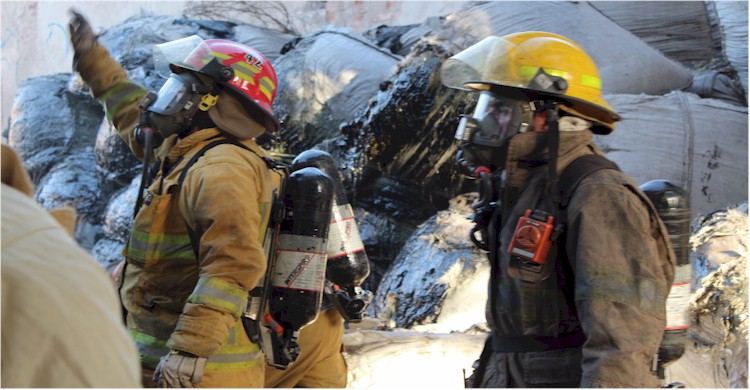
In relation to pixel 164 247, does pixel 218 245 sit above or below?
above

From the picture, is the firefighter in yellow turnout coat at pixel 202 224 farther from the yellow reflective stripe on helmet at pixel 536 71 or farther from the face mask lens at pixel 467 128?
the yellow reflective stripe on helmet at pixel 536 71

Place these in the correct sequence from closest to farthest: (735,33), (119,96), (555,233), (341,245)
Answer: (555,233) < (341,245) < (119,96) < (735,33)

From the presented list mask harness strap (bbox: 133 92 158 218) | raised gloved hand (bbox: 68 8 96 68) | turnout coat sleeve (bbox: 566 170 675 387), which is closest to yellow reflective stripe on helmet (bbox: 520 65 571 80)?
turnout coat sleeve (bbox: 566 170 675 387)

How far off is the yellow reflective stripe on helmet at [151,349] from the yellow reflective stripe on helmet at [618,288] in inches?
48.2

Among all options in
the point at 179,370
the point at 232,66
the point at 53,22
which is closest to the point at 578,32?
the point at 232,66

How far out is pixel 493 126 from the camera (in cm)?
231

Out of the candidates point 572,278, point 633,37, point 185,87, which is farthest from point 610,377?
point 633,37

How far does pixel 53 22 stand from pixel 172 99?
703 centimetres

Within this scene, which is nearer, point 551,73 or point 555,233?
point 555,233

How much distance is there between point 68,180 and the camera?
7.09 m

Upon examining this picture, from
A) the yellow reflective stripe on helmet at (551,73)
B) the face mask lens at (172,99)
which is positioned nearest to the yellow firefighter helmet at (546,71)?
the yellow reflective stripe on helmet at (551,73)

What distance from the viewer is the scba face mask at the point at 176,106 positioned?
9.26ft

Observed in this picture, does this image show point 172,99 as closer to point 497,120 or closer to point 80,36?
point 80,36

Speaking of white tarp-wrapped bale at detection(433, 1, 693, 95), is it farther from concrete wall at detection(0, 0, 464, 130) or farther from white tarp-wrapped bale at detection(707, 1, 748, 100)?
concrete wall at detection(0, 0, 464, 130)
